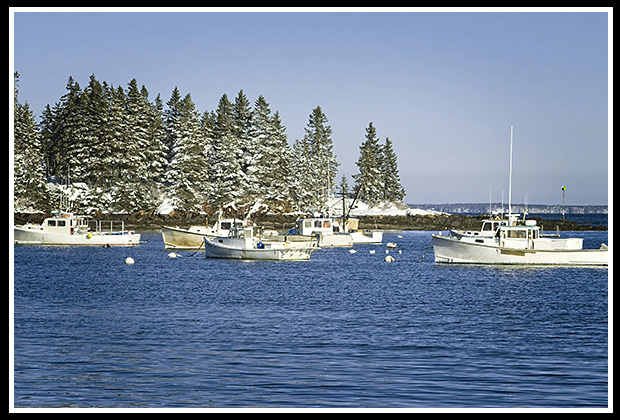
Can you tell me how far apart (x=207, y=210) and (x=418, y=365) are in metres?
87.6

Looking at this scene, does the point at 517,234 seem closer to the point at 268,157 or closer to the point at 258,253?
the point at 258,253

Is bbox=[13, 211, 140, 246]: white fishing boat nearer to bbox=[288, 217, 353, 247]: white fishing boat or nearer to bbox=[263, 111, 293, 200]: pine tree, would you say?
bbox=[288, 217, 353, 247]: white fishing boat

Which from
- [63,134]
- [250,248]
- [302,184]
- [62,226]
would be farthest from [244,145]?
[250,248]

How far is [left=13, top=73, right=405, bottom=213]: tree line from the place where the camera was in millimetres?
98188

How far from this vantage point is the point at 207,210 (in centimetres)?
10506

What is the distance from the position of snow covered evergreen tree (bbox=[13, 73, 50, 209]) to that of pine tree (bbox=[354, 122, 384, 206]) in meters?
A: 52.9

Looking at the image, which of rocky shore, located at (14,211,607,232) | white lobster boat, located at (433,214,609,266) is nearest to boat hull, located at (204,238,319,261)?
white lobster boat, located at (433,214,609,266)

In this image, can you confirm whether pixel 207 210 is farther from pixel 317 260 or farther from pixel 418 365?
pixel 418 365

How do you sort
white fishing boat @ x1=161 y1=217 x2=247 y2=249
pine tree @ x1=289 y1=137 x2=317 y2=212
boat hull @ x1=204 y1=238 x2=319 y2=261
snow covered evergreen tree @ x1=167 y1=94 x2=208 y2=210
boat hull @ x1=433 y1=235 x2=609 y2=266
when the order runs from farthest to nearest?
pine tree @ x1=289 y1=137 x2=317 y2=212 → snow covered evergreen tree @ x1=167 y1=94 x2=208 y2=210 → white fishing boat @ x1=161 y1=217 x2=247 y2=249 → boat hull @ x1=204 y1=238 x2=319 y2=261 → boat hull @ x1=433 y1=235 x2=609 y2=266

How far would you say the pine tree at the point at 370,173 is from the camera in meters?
129

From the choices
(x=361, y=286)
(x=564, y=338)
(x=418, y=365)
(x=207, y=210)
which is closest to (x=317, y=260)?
(x=361, y=286)

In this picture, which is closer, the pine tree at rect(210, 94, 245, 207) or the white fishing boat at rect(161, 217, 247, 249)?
the white fishing boat at rect(161, 217, 247, 249)

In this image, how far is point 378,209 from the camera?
131000 millimetres

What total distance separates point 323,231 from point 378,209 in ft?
181
